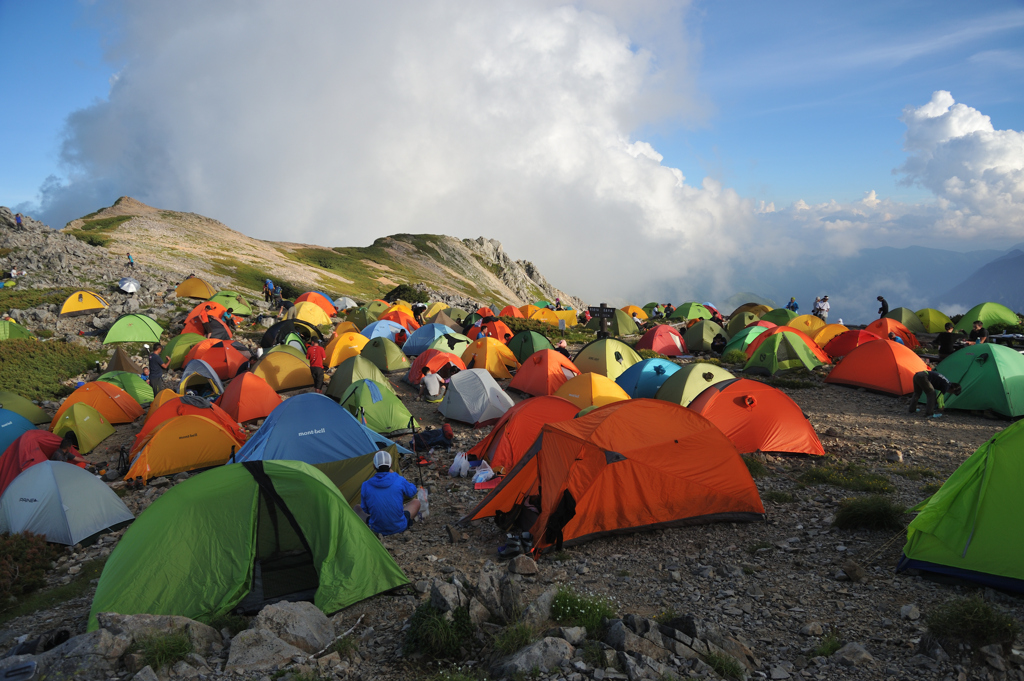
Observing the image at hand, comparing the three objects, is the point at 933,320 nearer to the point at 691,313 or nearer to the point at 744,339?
the point at 744,339

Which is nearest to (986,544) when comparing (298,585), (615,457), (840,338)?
(615,457)

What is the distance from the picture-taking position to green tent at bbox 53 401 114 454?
1453 centimetres

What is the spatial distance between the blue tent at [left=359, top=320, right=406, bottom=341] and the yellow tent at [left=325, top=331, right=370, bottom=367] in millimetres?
2972

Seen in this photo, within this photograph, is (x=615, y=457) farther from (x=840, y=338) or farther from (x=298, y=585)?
(x=840, y=338)

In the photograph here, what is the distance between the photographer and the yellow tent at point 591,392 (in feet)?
46.0

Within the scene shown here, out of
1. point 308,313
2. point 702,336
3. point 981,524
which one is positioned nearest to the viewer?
point 981,524

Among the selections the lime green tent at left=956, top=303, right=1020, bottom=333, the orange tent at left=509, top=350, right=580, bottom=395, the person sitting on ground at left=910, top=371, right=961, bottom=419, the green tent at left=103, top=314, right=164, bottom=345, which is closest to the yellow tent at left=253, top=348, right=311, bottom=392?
the orange tent at left=509, top=350, right=580, bottom=395

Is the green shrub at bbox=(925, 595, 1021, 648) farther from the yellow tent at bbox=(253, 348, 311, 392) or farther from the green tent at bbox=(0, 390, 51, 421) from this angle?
the green tent at bbox=(0, 390, 51, 421)

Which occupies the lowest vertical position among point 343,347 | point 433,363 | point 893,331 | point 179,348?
point 433,363

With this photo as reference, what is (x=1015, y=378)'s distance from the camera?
1410 centimetres

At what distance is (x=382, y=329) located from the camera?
88.6 feet

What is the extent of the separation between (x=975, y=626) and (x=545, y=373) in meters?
13.0

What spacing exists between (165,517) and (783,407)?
11.5 meters

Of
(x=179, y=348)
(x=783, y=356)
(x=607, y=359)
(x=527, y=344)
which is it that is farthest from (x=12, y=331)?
(x=783, y=356)
